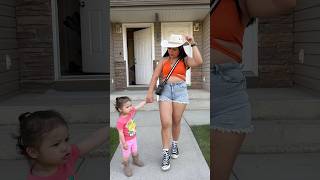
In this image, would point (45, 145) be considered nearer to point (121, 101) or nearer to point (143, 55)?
point (121, 101)

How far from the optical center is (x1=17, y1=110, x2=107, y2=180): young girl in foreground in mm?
Answer: 985

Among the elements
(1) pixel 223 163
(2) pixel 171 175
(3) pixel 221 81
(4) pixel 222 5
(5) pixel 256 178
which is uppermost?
(4) pixel 222 5

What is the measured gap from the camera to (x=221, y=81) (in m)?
0.79

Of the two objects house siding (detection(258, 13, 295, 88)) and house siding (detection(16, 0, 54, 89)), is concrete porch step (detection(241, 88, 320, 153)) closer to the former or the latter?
house siding (detection(258, 13, 295, 88))

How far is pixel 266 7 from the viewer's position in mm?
738

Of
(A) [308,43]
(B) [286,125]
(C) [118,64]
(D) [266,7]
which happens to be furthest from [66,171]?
(B) [286,125]

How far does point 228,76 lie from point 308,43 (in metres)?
1.65

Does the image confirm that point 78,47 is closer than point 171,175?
No

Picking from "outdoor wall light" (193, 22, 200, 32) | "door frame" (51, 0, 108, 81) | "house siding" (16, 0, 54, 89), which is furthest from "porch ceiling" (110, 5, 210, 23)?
"house siding" (16, 0, 54, 89)

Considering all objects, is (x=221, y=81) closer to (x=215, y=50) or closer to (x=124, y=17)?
(x=215, y=50)

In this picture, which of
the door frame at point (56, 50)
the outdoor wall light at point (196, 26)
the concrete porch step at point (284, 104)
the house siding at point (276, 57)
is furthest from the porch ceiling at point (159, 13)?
the concrete porch step at point (284, 104)


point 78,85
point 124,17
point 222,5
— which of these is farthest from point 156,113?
point 78,85

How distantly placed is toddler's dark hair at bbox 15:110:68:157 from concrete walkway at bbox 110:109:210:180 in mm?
155

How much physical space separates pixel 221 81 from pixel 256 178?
5.05 feet
